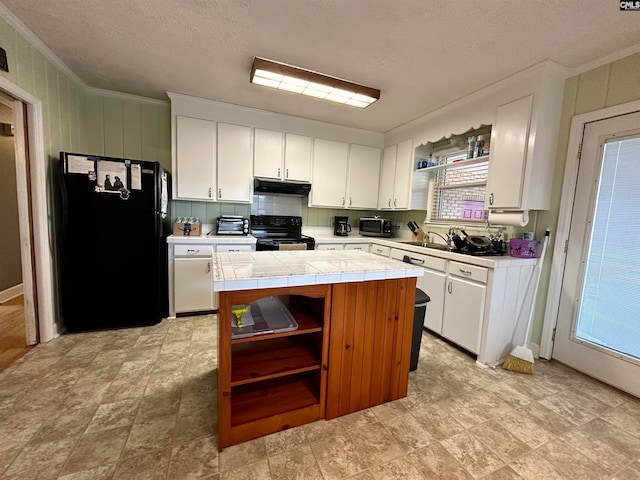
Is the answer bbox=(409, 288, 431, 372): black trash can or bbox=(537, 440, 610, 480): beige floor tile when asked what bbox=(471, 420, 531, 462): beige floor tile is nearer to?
bbox=(537, 440, 610, 480): beige floor tile

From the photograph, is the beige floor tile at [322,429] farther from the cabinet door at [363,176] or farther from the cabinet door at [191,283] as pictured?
the cabinet door at [363,176]

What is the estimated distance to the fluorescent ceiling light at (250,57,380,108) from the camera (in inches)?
88.7

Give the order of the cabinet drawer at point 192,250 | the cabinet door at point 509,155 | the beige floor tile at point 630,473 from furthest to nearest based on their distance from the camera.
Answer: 1. the cabinet drawer at point 192,250
2. the cabinet door at point 509,155
3. the beige floor tile at point 630,473

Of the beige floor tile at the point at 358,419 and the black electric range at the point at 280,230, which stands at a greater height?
the black electric range at the point at 280,230

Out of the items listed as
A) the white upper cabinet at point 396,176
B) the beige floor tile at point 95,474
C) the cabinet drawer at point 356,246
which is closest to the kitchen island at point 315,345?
the beige floor tile at point 95,474

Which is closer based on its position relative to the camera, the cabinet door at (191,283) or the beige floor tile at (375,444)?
the beige floor tile at (375,444)

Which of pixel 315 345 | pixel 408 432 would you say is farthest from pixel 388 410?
pixel 315 345

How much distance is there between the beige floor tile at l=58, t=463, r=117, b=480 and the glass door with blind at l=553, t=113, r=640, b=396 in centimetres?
329

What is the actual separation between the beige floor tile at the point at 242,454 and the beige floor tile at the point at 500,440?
3.98 feet

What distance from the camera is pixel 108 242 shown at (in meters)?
2.59

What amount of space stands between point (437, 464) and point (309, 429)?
68 cm

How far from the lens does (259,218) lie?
147 inches

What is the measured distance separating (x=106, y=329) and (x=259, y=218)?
2.04 metres

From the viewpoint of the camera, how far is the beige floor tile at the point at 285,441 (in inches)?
55.3
